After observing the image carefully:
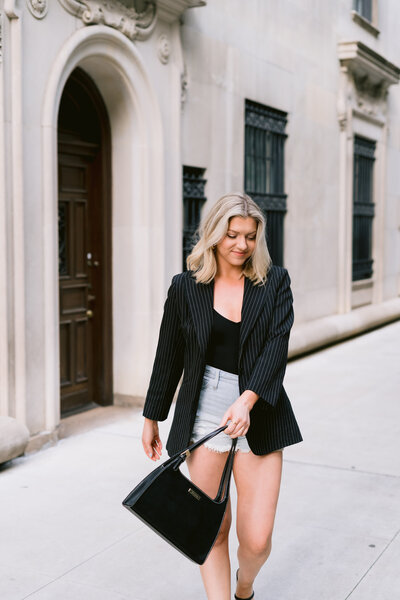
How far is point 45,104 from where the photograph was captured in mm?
6434

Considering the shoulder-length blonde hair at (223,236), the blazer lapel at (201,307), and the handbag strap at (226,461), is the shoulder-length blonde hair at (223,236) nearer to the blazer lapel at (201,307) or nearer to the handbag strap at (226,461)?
the blazer lapel at (201,307)

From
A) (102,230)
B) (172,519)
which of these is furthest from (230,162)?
(172,519)

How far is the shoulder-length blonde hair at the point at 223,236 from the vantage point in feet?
10.6

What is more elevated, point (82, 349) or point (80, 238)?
point (80, 238)

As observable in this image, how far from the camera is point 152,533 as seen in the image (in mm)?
4781

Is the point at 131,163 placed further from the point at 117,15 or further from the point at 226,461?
the point at 226,461

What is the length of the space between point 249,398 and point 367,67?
465 inches

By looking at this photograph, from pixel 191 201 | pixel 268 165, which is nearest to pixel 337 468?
pixel 191 201

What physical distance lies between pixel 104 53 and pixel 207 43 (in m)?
2.16

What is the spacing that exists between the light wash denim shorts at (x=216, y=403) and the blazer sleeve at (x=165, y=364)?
0.21m

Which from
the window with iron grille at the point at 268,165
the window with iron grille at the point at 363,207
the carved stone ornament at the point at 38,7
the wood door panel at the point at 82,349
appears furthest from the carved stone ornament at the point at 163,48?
the window with iron grille at the point at 363,207

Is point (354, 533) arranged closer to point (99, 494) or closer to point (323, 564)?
point (323, 564)

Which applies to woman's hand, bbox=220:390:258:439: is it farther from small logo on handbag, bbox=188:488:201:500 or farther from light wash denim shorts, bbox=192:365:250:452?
small logo on handbag, bbox=188:488:201:500

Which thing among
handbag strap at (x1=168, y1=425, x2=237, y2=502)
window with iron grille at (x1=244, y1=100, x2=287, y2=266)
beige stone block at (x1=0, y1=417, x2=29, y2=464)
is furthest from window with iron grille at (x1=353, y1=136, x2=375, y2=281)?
handbag strap at (x1=168, y1=425, x2=237, y2=502)
